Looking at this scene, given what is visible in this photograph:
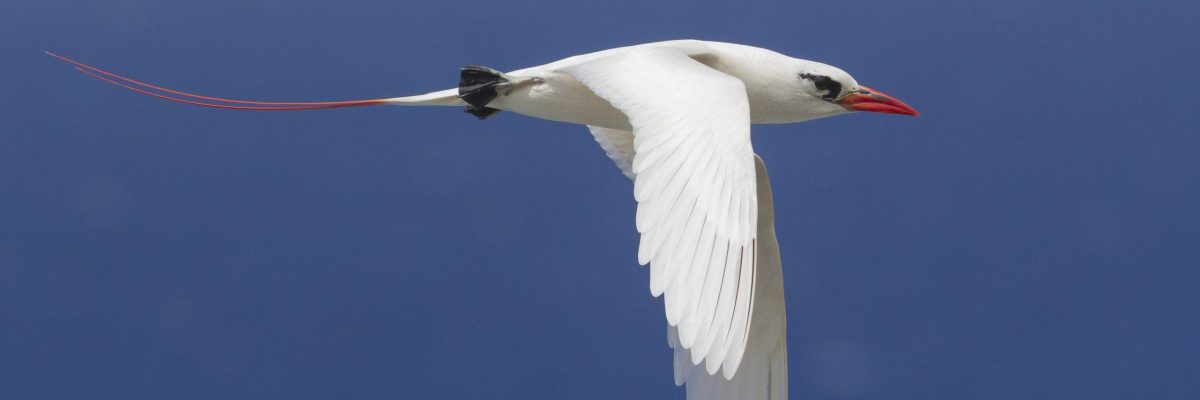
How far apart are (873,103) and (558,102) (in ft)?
5.21

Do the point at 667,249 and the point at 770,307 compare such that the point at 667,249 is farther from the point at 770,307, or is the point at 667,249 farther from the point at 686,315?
the point at 770,307

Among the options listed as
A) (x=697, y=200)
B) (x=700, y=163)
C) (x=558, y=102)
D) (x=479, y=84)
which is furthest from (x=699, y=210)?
(x=479, y=84)

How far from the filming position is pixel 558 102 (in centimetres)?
699

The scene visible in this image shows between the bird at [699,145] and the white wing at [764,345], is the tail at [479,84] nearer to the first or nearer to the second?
the bird at [699,145]

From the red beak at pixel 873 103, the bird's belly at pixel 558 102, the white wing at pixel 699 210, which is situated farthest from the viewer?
the red beak at pixel 873 103

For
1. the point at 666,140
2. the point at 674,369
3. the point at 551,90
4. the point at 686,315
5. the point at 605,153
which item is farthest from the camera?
the point at 605,153

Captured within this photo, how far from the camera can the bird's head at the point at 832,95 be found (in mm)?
7297

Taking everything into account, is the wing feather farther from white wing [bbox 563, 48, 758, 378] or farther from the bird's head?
the bird's head

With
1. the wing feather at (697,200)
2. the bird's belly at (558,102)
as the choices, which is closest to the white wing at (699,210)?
the wing feather at (697,200)

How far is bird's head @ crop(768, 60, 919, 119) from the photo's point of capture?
7.30 metres

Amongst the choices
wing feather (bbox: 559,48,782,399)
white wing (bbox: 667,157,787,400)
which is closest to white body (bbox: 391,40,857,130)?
white wing (bbox: 667,157,787,400)

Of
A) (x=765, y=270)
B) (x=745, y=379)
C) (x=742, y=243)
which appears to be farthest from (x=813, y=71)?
(x=742, y=243)

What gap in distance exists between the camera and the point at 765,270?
7.61 m

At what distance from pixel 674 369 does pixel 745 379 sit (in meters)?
0.42
